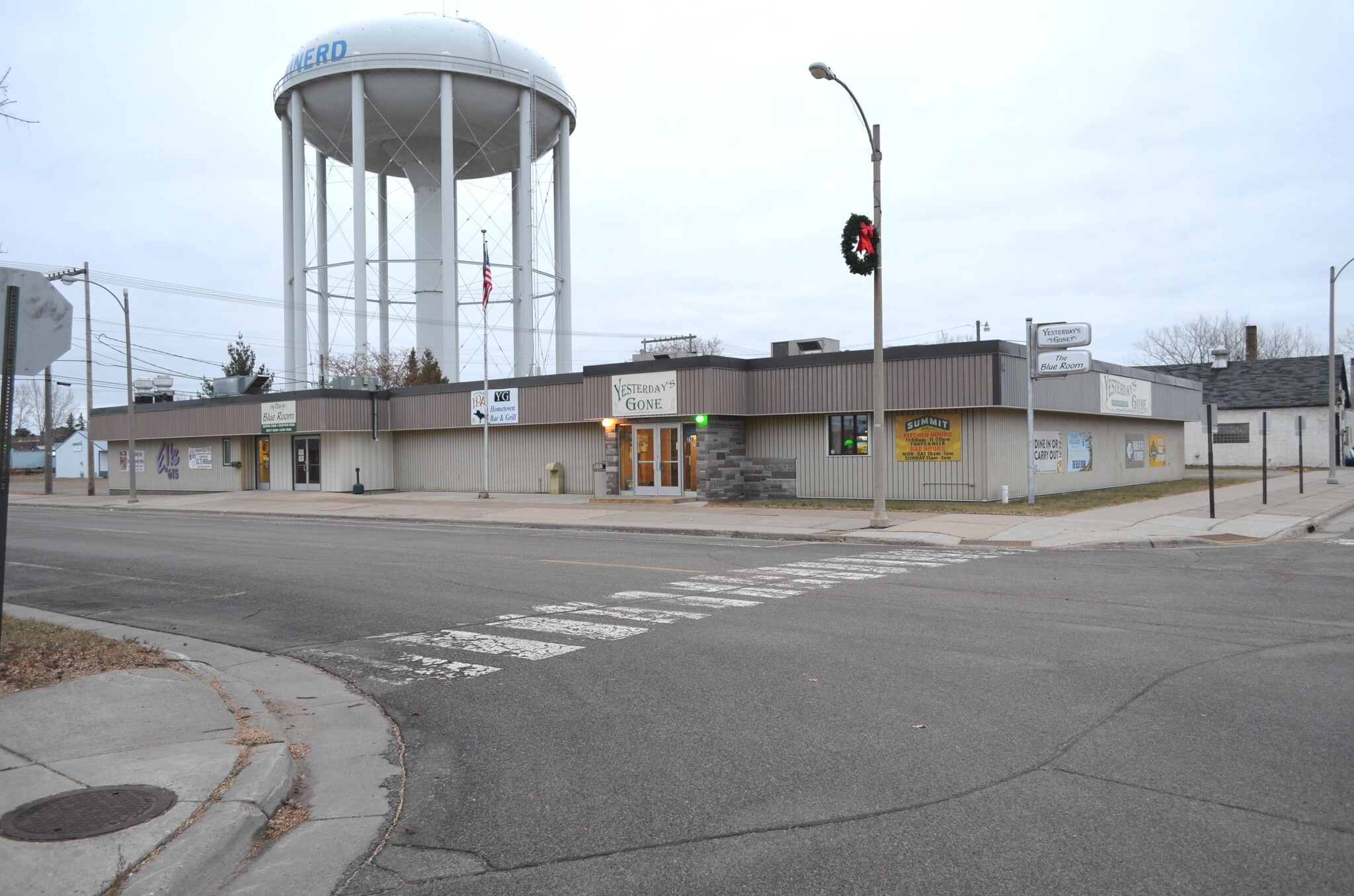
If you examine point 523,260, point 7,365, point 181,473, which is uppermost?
point 523,260

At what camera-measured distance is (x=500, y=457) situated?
3488cm

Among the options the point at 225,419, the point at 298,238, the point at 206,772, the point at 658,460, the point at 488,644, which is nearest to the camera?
the point at 206,772

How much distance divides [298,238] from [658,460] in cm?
2742

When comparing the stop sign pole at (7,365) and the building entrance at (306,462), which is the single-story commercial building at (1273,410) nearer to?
the building entrance at (306,462)

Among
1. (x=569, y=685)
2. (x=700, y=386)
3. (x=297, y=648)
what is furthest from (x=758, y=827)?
(x=700, y=386)

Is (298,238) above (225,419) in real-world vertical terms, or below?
above

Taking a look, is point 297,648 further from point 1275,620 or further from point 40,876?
point 1275,620

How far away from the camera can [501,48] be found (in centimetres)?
4516

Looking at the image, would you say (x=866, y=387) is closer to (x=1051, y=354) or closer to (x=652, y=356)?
(x=1051, y=354)

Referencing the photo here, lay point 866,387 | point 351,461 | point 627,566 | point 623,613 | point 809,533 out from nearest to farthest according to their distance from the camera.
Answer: point 623,613 → point 627,566 → point 809,533 → point 866,387 → point 351,461

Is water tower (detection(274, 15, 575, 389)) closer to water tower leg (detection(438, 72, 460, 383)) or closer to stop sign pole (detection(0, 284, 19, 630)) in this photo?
water tower leg (detection(438, 72, 460, 383))

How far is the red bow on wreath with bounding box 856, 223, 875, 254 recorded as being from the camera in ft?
62.7

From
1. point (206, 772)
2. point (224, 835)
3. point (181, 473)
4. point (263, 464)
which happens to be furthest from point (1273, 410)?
point (224, 835)

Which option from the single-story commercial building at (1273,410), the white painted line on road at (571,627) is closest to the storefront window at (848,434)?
the white painted line on road at (571,627)
